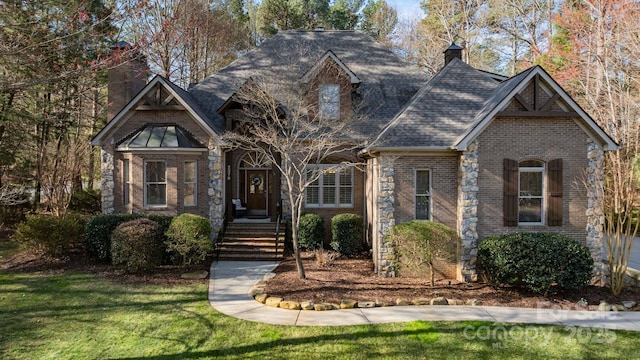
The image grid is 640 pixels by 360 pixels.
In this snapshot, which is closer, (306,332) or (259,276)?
(306,332)

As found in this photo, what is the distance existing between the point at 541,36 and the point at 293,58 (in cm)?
1892

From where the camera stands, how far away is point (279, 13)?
27.6 meters

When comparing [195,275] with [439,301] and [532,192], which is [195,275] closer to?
[439,301]

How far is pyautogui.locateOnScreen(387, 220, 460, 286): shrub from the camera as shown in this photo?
10.2 m

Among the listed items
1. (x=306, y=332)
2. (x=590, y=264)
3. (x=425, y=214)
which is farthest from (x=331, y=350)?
(x=590, y=264)

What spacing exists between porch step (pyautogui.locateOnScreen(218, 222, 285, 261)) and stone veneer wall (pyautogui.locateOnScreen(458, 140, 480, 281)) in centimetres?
615

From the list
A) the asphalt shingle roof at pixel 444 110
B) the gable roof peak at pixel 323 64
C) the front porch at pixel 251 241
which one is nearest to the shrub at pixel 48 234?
the front porch at pixel 251 241

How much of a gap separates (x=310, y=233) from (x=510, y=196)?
6.86 metres

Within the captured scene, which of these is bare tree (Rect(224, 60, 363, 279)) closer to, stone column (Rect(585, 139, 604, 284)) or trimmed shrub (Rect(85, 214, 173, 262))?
trimmed shrub (Rect(85, 214, 173, 262))

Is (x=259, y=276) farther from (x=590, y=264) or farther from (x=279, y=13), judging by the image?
(x=279, y=13)

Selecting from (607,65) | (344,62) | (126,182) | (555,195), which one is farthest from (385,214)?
(607,65)

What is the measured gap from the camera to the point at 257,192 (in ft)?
54.4

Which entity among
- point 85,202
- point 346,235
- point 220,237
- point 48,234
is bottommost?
point 220,237

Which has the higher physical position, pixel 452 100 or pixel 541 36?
pixel 541 36
